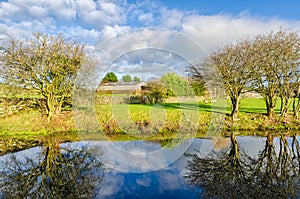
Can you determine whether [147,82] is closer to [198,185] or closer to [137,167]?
[137,167]

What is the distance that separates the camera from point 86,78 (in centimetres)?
1282

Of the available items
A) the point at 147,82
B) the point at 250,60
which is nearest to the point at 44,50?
the point at 147,82

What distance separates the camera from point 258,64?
14367mm

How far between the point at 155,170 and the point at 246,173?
2837 mm

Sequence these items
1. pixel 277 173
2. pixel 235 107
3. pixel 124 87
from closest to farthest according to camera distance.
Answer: pixel 277 173, pixel 124 87, pixel 235 107

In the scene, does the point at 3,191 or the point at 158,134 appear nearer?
the point at 3,191

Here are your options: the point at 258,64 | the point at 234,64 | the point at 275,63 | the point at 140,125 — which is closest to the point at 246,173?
the point at 140,125

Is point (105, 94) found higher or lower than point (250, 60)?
lower

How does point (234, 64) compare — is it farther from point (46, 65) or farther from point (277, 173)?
point (46, 65)

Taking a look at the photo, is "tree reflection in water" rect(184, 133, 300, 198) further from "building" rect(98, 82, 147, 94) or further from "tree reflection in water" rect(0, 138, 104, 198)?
"building" rect(98, 82, 147, 94)

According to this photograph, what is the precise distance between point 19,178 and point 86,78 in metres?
7.11

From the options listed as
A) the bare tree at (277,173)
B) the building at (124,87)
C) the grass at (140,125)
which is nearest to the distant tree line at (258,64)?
the grass at (140,125)

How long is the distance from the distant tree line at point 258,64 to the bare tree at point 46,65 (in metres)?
9.03

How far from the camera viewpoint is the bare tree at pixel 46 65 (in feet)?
44.6
